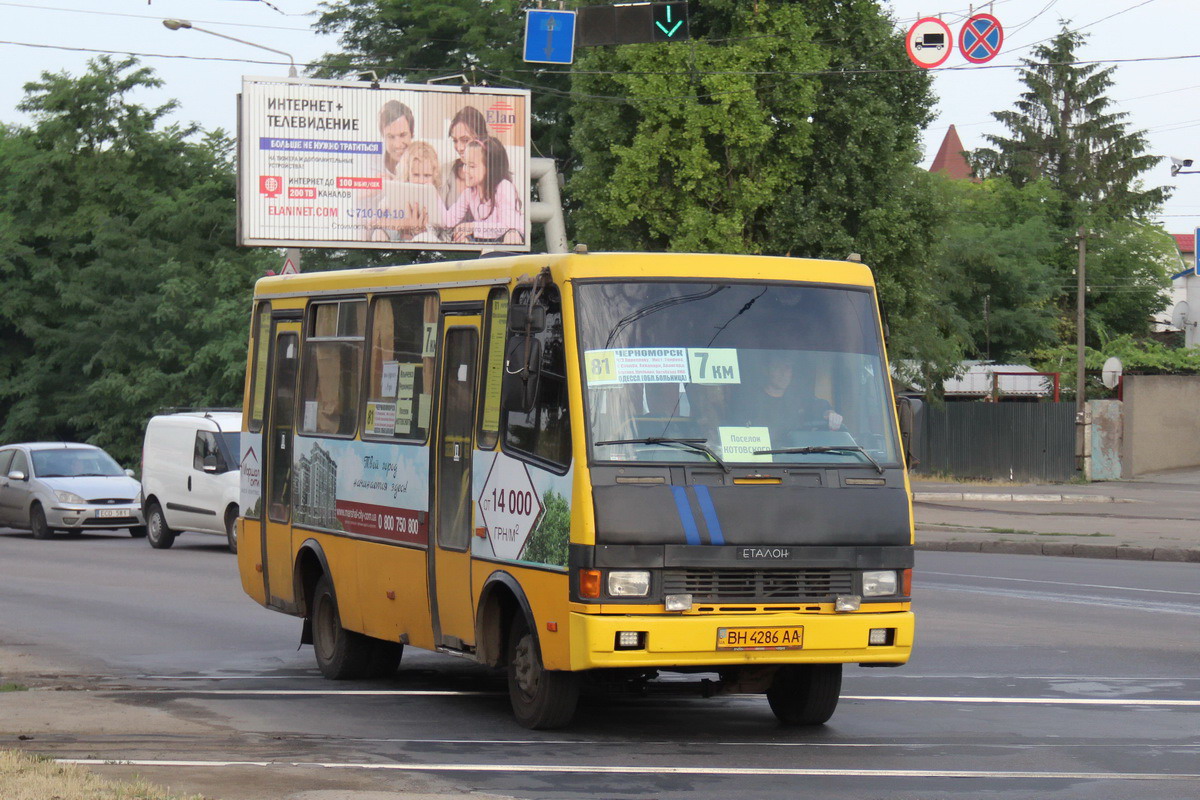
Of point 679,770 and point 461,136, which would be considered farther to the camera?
point 461,136

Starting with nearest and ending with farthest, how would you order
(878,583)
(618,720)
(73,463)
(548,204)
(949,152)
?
(878,583), (618,720), (73,463), (548,204), (949,152)

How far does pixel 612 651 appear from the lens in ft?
28.4

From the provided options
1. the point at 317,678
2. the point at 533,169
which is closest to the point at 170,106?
the point at 533,169

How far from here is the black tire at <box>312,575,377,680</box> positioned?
11930 mm

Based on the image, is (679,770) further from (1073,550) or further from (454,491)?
(1073,550)

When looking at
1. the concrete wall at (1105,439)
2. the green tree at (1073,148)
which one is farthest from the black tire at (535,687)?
the green tree at (1073,148)

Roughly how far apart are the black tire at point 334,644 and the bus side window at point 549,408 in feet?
9.66

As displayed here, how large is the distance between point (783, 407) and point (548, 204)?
2968cm

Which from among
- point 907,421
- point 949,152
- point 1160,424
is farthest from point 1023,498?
point 949,152

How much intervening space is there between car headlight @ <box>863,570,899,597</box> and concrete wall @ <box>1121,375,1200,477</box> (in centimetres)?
3768

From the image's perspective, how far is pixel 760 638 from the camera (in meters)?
8.88

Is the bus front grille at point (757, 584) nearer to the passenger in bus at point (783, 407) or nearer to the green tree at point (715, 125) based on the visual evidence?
the passenger in bus at point (783, 407)

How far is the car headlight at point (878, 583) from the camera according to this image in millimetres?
9156

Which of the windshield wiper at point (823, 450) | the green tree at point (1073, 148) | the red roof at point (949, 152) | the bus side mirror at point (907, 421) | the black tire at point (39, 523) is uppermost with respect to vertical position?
the red roof at point (949, 152)
